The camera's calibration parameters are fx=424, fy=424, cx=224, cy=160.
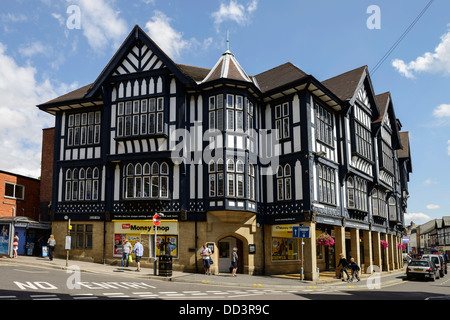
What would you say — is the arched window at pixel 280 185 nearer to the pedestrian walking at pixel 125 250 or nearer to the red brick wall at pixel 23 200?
the pedestrian walking at pixel 125 250

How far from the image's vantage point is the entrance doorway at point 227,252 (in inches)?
1025

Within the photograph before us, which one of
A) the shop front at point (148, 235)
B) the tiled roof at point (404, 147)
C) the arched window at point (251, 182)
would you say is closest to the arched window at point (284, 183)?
the arched window at point (251, 182)

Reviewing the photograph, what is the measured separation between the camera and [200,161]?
25.8m

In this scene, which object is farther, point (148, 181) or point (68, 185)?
point (68, 185)

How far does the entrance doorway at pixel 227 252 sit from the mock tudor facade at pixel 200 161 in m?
0.09

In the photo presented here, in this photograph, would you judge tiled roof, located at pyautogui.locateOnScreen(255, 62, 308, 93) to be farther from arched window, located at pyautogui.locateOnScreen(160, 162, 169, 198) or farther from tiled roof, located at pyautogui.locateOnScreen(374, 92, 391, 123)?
tiled roof, located at pyautogui.locateOnScreen(374, 92, 391, 123)

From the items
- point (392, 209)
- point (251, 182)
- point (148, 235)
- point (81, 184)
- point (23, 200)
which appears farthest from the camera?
point (392, 209)

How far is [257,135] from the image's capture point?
2752 centimetres

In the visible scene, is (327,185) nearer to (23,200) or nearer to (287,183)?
(287,183)

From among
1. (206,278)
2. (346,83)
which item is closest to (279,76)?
(346,83)

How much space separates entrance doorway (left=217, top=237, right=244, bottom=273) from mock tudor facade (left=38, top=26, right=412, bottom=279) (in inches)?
3.4

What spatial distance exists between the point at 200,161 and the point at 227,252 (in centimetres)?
594

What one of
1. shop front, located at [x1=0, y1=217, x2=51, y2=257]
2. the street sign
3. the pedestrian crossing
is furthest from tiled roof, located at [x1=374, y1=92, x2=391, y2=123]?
shop front, located at [x1=0, y1=217, x2=51, y2=257]
